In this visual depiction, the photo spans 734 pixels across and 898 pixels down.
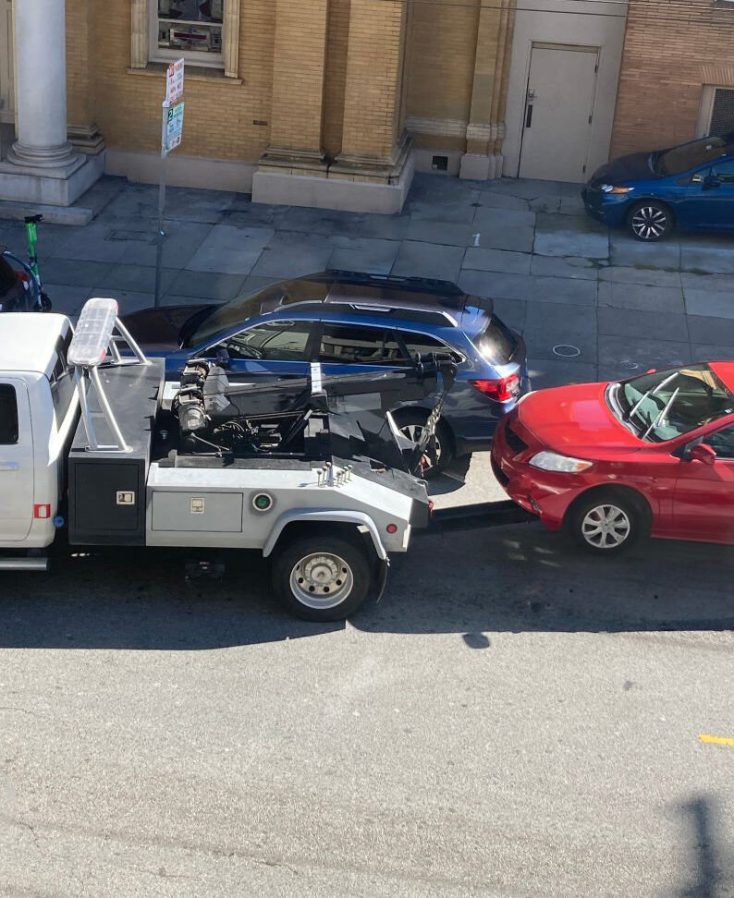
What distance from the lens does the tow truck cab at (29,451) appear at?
349 inches

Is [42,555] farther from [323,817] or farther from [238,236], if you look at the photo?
[238,236]

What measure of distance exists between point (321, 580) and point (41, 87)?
11863mm

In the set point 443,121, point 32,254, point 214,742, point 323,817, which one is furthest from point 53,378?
point 443,121

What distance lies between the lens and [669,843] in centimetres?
729

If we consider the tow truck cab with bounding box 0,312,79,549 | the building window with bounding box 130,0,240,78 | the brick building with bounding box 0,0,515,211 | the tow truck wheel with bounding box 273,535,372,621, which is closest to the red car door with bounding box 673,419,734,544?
the tow truck wheel with bounding box 273,535,372,621

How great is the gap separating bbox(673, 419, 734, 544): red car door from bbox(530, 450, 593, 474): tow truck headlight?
77 centimetres

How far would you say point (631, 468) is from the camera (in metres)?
10.3

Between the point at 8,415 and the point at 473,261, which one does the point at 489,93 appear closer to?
the point at 473,261

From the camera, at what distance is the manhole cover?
600 inches

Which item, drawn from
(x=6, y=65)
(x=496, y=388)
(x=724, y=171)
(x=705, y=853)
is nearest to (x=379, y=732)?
(x=705, y=853)

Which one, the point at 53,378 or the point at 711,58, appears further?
the point at 711,58

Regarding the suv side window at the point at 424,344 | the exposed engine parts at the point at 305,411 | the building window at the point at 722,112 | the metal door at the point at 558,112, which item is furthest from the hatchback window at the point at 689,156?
the exposed engine parts at the point at 305,411

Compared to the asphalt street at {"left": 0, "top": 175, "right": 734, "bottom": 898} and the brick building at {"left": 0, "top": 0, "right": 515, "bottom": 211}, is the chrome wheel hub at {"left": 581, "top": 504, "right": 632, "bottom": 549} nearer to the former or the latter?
the asphalt street at {"left": 0, "top": 175, "right": 734, "bottom": 898}

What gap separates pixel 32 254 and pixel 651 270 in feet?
28.2
